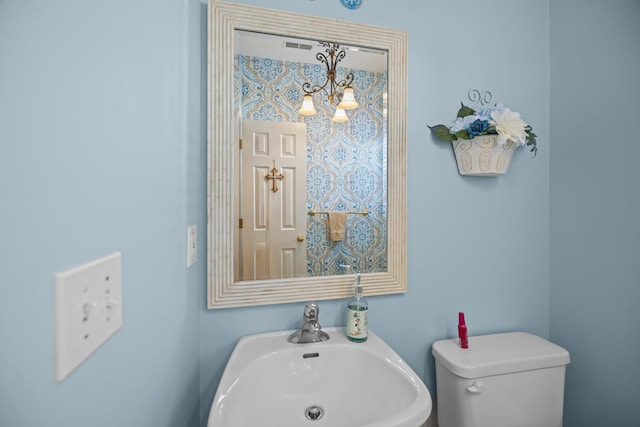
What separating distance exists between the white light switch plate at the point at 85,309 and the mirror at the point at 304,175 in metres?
0.56

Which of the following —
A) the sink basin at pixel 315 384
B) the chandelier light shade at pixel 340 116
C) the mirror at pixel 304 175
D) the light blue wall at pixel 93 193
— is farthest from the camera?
the chandelier light shade at pixel 340 116

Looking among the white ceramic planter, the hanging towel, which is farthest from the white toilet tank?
the white ceramic planter

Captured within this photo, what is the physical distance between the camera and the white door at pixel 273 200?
105 cm

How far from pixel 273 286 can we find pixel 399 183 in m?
0.58

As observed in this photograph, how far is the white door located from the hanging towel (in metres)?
0.09

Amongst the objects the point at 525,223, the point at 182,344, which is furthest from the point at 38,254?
the point at 525,223

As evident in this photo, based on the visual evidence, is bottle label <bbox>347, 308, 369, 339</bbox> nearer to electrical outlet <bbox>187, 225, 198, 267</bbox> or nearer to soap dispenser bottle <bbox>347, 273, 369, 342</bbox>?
soap dispenser bottle <bbox>347, 273, 369, 342</bbox>

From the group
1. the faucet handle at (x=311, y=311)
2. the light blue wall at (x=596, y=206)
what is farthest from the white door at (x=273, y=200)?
the light blue wall at (x=596, y=206)

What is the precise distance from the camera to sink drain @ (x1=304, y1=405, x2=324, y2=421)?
0.87m

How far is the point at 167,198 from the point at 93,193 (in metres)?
0.29

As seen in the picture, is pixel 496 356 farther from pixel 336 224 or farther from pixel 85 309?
pixel 85 309

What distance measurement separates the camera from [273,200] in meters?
1.07

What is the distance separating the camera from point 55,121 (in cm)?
34

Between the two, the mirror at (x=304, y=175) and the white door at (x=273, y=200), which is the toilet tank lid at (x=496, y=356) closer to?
the mirror at (x=304, y=175)
